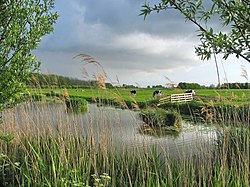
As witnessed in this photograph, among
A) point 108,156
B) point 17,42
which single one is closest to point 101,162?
point 108,156

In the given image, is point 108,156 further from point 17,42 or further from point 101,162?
point 17,42

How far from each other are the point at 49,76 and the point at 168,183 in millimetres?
2937

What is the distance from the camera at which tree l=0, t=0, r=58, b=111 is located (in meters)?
3.68

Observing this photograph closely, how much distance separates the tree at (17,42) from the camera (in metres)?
3.68

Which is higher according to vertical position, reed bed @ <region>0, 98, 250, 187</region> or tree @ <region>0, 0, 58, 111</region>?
tree @ <region>0, 0, 58, 111</region>

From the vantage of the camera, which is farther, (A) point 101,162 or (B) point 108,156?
(B) point 108,156

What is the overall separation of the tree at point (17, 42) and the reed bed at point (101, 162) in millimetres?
628

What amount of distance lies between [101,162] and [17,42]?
1.92 m

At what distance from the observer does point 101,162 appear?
401 centimetres

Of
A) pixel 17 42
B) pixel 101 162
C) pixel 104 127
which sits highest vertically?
pixel 17 42

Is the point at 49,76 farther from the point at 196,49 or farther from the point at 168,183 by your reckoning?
the point at 196,49

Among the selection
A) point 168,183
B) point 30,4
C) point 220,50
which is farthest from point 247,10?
point 30,4

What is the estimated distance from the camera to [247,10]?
1884 millimetres

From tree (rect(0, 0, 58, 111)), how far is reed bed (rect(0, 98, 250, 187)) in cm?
63
